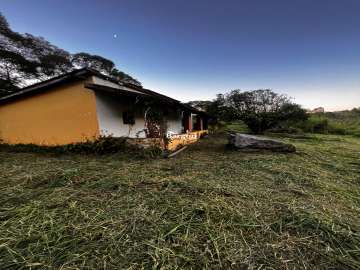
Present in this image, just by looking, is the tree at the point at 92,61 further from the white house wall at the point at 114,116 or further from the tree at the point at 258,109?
the white house wall at the point at 114,116

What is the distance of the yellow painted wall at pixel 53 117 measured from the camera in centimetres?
639

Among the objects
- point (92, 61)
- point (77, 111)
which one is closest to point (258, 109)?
point (77, 111)

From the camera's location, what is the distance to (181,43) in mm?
11148

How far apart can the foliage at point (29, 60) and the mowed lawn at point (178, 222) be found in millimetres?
15266

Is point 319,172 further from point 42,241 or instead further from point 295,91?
point 295,91

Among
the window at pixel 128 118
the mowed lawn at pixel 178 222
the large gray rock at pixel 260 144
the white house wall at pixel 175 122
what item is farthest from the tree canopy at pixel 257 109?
the mowed lawn at pixel 178 222

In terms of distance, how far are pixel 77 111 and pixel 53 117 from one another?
1.51 metres

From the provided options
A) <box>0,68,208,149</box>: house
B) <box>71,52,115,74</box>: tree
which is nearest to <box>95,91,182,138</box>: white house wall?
<box>0,68,208,149</box>: house

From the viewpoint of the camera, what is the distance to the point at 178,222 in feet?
5.97

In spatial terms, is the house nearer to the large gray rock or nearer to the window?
the window

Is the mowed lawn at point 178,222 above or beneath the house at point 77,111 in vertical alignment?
beneath

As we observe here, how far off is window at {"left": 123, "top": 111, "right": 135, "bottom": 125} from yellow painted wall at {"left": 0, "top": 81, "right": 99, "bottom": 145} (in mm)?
1542

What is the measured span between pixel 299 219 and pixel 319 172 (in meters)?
2.71

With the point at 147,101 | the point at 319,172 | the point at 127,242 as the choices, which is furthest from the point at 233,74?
the point at 127,242
